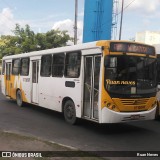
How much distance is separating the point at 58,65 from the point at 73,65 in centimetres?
125

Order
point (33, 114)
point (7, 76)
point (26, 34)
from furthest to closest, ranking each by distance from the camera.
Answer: point (26, 34) < point (7, 76) < point (33, 114)

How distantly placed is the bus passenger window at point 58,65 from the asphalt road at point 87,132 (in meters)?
1.74

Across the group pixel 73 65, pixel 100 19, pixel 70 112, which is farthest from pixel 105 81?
pixel 100 19

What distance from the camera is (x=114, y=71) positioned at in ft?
32.3

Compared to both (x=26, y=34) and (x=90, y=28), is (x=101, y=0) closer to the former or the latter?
(x=90, y=28)

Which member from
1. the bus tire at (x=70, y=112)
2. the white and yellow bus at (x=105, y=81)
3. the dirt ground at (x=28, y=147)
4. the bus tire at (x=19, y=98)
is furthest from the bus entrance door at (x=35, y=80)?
the dirt ground at (x=28, y=147)

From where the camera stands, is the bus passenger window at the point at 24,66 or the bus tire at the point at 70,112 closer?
the bus tire at the point at 70,112

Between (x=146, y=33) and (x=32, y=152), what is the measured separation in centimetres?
4879

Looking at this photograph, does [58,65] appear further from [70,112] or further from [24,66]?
[24,66]

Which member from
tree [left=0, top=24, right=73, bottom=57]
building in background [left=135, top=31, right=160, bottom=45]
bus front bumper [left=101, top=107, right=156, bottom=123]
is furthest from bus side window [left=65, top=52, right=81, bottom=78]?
building in background [left=135, top=31, right=160, bottom=45]

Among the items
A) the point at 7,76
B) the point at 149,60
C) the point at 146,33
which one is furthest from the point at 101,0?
the point at 146,33

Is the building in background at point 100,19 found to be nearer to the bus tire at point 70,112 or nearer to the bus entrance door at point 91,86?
the bus tire at point 70,112

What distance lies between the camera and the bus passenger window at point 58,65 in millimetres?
12234

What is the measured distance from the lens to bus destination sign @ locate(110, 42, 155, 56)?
32.7 ft
